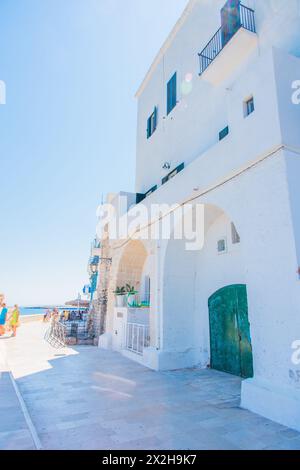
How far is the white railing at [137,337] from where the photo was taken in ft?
29.6

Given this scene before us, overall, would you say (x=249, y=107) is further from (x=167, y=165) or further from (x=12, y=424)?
(x=12, y=424)

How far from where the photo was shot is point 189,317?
7984 mm

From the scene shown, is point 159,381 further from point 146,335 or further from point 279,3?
point 279,3

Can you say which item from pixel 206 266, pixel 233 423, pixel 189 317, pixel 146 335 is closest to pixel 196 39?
pixel 206 266

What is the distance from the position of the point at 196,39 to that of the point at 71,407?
37.9 ft

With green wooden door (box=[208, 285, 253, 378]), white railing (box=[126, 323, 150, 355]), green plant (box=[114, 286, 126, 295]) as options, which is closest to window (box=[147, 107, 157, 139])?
green plant (box=[114, 286, 126, 295])

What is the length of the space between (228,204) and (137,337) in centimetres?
579

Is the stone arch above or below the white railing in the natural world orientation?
above

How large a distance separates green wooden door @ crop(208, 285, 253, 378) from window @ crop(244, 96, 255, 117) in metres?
3.90

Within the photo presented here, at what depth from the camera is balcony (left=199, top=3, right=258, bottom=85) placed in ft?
22.1

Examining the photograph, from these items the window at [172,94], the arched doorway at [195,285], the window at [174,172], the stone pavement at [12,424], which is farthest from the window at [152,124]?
the stone pavement at [12,424]

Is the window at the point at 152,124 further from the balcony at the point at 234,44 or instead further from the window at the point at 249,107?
the window at the point at 249,107

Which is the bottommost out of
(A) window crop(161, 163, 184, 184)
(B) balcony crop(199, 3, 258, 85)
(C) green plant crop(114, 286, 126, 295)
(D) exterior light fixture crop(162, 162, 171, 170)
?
(C) green plant crop(114, 286, 126, 295)

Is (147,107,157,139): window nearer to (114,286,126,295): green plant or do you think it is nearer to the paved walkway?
(114,286,126,295): green plant
